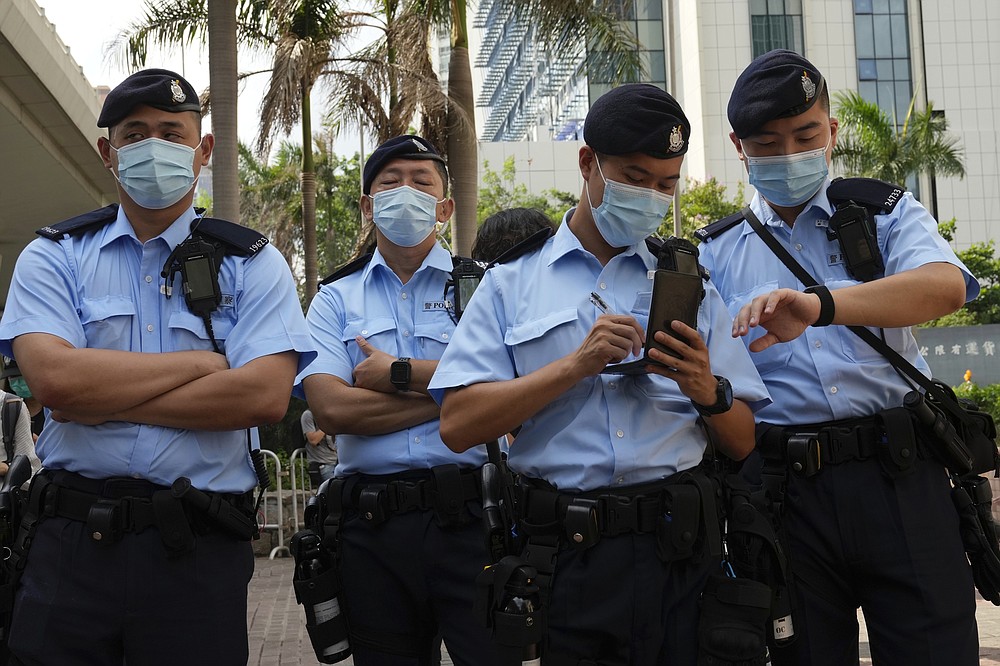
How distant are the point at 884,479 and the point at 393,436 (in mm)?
1679

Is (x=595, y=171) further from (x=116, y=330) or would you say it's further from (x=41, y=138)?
(x=41, y=138)

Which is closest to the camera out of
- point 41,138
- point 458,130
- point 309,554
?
point 309,554

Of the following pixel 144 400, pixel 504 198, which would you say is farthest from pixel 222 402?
pixel 504 198

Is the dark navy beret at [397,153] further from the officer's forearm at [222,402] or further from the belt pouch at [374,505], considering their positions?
the officer's forearm at [222,402]

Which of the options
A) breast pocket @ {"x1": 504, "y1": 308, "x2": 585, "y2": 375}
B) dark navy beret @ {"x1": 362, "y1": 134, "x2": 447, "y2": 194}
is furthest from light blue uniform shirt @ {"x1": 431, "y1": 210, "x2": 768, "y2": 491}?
dark navy beret @ {"x1": 362, "y1": 134, "x2": 447, "y2": 194}

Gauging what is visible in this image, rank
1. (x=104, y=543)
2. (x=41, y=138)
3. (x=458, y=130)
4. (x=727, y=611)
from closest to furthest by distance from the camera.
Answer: (x=727, y=611), (x=104, y=543), (x=458, y=130), (x=41, y=138)

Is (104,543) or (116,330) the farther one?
(116,330)

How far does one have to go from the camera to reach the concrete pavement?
7051 millimetres

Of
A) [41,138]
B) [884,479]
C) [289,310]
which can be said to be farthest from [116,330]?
[41,138]

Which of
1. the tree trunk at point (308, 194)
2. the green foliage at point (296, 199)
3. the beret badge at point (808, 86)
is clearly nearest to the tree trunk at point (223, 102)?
the tree trunk at point (308, 194)

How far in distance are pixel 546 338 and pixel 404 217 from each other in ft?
5.09

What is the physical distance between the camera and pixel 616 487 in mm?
2787

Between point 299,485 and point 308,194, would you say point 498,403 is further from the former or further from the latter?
point 308,194

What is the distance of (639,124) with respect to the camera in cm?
280
